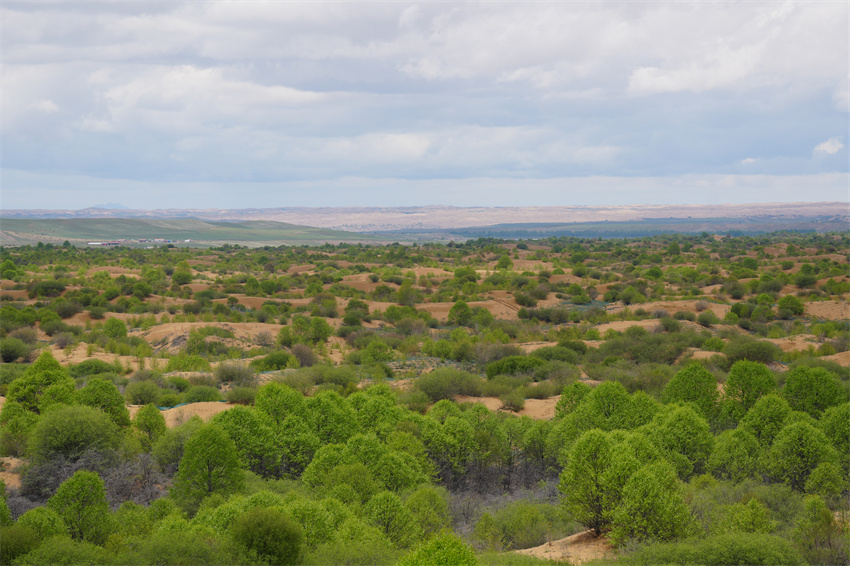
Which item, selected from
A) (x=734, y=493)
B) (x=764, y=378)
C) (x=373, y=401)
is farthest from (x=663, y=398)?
(x=373, y=401)

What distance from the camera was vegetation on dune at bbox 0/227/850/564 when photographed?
12.5 meters

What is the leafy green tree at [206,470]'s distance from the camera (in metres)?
15.7

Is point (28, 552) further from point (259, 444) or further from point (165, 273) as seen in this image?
point (165, 273)

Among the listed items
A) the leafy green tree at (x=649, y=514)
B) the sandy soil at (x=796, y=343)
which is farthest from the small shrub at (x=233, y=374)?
the sandy soil at (x=796, y=343)

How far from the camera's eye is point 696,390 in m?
23.0

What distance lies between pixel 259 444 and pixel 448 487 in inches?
219

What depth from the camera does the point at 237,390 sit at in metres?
27.5

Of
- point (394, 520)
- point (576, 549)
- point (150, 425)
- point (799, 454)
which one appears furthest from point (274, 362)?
point (799, 454)

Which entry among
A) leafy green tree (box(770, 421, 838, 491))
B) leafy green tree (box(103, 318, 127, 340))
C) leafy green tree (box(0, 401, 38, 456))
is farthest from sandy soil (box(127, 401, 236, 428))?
leafy green tree (box(103, 318, 127, 340))

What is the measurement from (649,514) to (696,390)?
11063mm

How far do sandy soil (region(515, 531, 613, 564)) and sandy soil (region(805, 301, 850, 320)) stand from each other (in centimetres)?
4483

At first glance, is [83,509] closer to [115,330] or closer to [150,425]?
[150,425]

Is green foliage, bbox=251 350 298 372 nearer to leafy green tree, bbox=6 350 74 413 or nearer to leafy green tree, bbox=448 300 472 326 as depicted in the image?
leafy green tree, bbox=6 350 74 413

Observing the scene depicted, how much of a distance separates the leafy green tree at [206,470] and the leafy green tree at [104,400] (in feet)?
16.0
